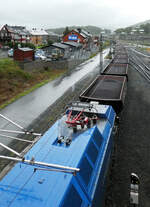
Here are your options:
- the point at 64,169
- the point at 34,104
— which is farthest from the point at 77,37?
the point at 64,169

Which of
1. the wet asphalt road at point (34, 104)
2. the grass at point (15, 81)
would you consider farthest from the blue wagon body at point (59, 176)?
the grass at point (15, 81)

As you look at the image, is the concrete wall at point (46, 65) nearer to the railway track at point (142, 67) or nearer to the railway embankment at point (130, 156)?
the railway track at point (142, 67)

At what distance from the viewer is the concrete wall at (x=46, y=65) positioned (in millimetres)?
32466

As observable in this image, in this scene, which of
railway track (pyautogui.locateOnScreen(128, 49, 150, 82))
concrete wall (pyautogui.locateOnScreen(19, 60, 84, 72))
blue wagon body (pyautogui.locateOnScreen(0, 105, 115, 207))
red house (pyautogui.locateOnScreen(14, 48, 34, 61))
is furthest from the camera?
red house (pyautogui.locateOnScreen(14, 48, 34, 61))

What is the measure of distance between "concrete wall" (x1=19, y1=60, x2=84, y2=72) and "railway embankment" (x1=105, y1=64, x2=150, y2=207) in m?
19.8

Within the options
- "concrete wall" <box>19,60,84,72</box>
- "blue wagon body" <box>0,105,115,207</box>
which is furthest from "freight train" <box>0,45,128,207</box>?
"concrete wall" <box>19,60,84,72</box>

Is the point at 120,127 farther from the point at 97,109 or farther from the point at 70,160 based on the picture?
the point at 70,160

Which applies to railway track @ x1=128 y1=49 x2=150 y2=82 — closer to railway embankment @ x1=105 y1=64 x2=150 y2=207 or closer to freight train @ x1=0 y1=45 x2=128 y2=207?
railway embankment @ x1=105 y1=64 x2=150 y2=207

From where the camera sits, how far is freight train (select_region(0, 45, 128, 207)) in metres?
4.66

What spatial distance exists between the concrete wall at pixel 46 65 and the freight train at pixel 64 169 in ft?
81.8

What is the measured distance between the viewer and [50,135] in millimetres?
7859

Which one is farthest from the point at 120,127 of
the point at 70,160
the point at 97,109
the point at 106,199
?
the point at 70,160

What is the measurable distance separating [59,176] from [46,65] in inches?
1379

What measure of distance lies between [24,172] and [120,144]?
28.3ft
